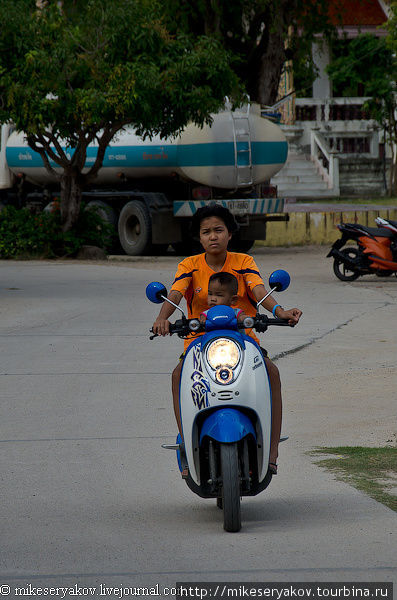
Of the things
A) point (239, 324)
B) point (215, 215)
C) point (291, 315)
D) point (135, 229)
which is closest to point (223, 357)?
point (239, 324)

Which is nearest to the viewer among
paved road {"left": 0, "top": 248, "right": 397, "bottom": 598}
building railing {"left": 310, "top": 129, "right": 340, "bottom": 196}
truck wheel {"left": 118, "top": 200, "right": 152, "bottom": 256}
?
paved road {"left": 0, "top": 248, "right": 397, "bottom": 598}

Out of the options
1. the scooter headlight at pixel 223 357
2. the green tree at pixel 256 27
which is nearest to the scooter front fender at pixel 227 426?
the scooter headlight at pixel 223 357

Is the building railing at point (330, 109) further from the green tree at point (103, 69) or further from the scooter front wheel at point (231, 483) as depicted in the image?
the scooter front wheel at point (231, 483)

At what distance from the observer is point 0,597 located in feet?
14.4

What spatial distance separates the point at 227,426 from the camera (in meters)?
5.27

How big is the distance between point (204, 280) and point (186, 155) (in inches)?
750

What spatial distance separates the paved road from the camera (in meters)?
4.80

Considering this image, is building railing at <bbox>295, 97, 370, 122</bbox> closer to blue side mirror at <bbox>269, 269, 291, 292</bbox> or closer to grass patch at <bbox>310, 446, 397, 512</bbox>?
grass patch at <bbox>310, 446, 397, 512</bbox>

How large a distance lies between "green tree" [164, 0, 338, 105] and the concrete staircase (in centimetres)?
626

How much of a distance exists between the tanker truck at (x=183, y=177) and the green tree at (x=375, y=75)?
1201 centimetres

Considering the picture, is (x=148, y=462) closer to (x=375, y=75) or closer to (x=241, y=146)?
(x=241, y=146)

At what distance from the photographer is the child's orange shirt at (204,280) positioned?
19.4 ft

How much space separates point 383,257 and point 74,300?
5.58 meters

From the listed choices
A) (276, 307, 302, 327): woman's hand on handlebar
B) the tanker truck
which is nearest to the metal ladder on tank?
the tanker truck
